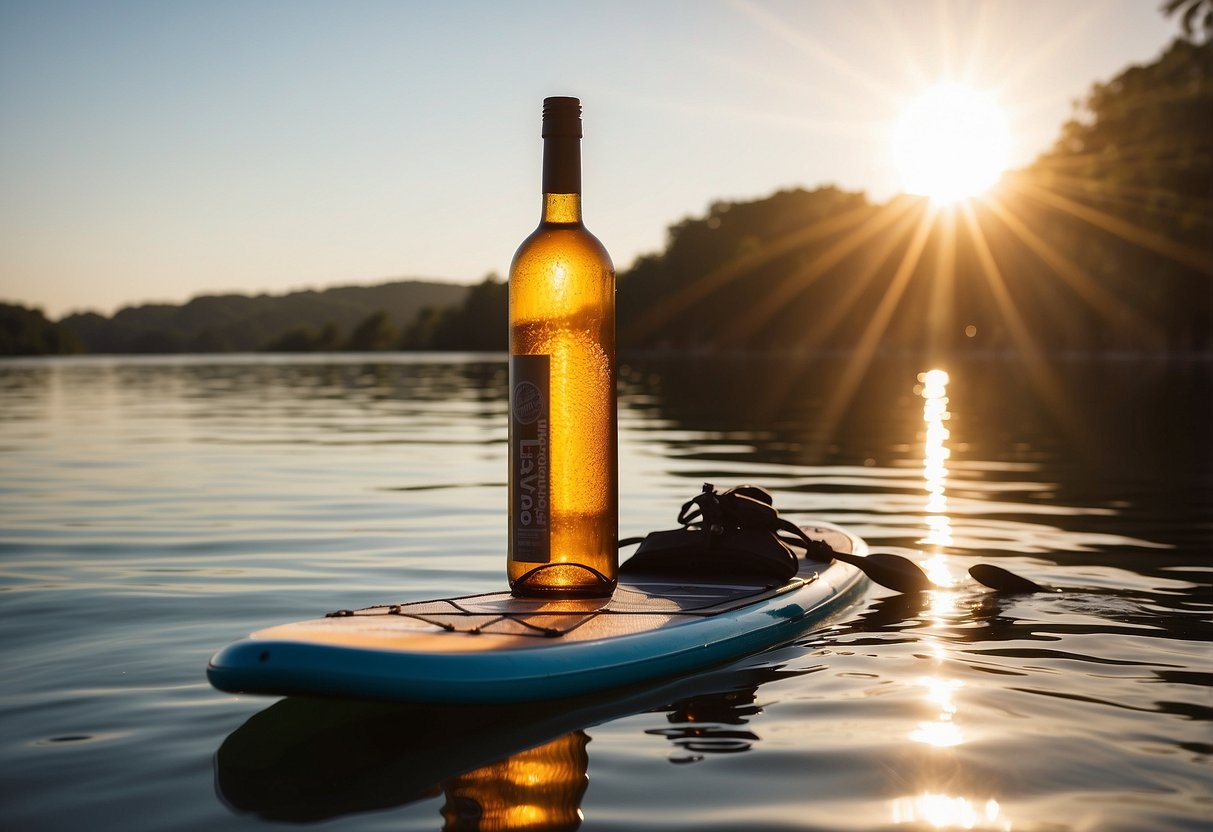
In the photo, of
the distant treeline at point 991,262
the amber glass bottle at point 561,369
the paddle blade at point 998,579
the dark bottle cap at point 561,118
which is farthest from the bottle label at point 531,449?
the distant treeline at point 991,262

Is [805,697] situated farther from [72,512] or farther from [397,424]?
[397,424]

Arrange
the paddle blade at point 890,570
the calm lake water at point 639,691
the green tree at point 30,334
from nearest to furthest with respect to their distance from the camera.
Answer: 1. the calm lake water at point 639,691
2. the paddle blade at point 890,570
3. the green tree at point 30,334

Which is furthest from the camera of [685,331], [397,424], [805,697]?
[685,331]

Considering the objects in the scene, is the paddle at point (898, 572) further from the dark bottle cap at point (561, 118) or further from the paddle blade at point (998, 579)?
the dark bottle cap at point (561, 118)

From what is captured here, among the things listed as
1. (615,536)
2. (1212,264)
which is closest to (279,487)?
(615,536)

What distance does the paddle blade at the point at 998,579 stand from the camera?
23.9ft

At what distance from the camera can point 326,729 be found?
4.28 m

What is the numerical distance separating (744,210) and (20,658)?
15698cm

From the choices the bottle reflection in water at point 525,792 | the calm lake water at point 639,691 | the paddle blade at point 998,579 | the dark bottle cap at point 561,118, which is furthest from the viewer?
the paddle blade at point 998,579

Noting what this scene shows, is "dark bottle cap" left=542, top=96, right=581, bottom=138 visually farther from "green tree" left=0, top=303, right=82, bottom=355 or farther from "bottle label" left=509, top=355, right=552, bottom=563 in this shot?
"green tree" left=0, top=303, right=82, bottom=355

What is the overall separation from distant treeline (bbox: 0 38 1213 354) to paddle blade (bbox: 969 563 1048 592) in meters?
52.6

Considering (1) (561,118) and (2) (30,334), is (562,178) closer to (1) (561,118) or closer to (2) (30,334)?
(1) (561,118)

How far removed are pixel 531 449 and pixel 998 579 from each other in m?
3.67

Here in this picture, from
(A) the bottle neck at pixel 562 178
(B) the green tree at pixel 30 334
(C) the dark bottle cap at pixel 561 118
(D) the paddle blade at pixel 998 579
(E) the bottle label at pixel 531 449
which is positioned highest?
(B) the green tree at pixel 30 334
